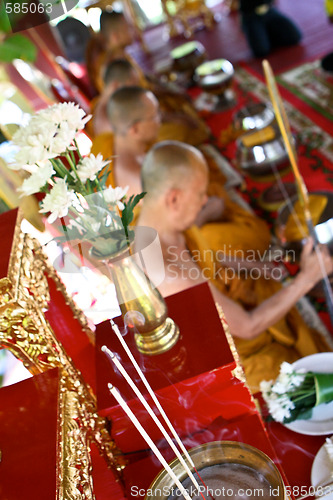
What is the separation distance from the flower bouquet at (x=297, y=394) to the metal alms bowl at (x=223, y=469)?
30 cm

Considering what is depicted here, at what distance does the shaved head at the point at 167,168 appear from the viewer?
1547mm

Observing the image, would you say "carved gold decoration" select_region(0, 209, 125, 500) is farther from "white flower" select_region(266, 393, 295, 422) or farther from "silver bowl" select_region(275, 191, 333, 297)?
"silver bowl" select_region(275, 191, 333, 297)

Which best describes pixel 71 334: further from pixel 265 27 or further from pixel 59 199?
pixel 265 27

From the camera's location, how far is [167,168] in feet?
5.10

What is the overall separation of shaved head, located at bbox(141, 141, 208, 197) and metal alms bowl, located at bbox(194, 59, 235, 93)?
2.65 m

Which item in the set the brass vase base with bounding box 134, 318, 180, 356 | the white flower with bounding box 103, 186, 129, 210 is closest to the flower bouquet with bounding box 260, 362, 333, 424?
the brass vase base with bounding box 134, 318, 180, 356

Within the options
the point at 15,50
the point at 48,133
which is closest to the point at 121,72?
the point at 15,50

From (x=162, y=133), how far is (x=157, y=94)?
2.44ft

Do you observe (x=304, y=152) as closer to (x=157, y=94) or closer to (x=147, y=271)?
(x=157, y=94)

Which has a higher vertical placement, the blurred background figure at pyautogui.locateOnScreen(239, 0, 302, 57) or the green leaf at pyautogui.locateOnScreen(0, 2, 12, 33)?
the blurred background figure at pyautogui.locateOnScreen(239, 0, 302, 57)

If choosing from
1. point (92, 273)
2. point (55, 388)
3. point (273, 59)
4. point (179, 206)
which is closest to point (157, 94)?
point (273, 59)

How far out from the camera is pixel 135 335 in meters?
0.93

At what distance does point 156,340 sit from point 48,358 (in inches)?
7.9

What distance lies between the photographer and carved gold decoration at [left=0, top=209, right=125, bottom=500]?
0.70 m
